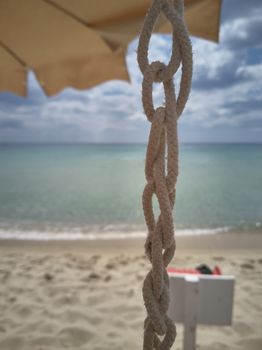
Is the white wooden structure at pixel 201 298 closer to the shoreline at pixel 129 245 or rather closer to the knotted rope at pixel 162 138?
the knotted rope at pixel 162 138

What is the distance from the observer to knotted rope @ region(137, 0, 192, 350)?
640 millimetres

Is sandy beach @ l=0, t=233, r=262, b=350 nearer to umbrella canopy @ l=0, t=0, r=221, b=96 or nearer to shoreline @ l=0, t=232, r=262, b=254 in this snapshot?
shoreline @ l=0, t=232, r=262, b=254

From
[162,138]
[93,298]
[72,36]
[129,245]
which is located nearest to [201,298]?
[162,138]

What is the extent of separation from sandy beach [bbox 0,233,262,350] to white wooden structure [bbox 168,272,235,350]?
4.43 feet

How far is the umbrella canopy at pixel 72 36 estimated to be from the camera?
2.17m

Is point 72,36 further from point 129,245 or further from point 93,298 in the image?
point 129,245

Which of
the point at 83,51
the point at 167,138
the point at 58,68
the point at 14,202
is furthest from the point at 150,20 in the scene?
the point at 14,202

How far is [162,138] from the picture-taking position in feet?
2.18

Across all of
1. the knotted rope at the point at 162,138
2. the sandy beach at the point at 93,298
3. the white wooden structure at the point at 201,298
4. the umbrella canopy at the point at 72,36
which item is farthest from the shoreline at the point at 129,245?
the knotted rope at the point at 162,138

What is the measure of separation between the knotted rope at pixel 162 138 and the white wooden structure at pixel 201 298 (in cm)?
99

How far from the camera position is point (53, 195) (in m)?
17.9

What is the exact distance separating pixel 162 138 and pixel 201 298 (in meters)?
1.20

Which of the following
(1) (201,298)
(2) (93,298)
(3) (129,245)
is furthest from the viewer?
(3) (129,245)

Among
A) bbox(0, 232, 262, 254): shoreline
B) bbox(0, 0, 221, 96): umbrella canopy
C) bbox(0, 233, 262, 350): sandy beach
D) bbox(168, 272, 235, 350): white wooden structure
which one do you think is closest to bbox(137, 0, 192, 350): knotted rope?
bbox(168, 272, 235, 350): white wooden structure
